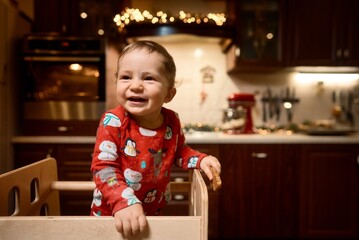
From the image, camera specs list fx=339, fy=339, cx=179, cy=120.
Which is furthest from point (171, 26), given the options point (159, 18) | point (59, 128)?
point (59, 128)

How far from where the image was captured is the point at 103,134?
83cm

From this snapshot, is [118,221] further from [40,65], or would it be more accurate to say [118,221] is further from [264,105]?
[264,105]

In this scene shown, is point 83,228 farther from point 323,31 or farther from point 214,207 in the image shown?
point 323,31

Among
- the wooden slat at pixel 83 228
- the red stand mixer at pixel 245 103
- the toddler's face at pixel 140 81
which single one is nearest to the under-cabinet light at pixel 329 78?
the red stand mixer at pixel 245 103

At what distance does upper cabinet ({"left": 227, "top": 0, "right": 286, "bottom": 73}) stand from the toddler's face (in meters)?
1.76

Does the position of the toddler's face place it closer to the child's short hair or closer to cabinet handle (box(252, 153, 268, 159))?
the child's short hair

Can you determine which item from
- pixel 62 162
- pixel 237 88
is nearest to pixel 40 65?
pixel 62 162

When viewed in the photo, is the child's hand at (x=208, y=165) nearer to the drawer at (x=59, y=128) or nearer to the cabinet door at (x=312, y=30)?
the drawer at (x=59, y=128)

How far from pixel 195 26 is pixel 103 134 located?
5.61 feet

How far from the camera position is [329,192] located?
7.68 feet

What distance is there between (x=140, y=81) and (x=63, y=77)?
1.62 metres

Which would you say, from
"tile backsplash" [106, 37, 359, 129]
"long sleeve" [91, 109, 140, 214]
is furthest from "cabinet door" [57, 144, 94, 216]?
"long sleeve" [91, 109, 140, 214]

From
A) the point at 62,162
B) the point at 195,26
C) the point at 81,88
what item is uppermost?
the point at 195,26

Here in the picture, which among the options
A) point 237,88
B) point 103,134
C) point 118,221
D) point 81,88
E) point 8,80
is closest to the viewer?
point 118,221
